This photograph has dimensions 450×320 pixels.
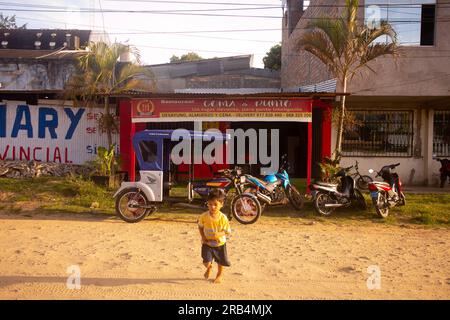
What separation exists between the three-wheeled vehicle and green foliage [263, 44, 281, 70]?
87.6ft

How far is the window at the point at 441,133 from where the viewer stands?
14.3 metres

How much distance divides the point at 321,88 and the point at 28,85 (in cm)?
1382

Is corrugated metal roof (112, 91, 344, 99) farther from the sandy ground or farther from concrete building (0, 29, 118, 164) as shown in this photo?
concrete building (0, 29, 118, 164)

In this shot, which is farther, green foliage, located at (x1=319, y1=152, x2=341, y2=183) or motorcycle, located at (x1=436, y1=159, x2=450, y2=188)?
motorcycle, located at (x1=436, y1=159, x2=450, y2=188)

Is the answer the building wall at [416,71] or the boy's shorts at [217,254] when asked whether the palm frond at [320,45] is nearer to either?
the building wall at [416,71]

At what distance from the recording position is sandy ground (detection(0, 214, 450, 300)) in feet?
15.4

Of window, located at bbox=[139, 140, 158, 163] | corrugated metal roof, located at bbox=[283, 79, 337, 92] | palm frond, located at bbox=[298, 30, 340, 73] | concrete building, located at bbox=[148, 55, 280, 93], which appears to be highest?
concrete building, located at bbox=[148, 55, 280, 93]

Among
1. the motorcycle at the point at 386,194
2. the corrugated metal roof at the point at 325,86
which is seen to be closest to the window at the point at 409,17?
the corrugated metal roof at the point at 325,86

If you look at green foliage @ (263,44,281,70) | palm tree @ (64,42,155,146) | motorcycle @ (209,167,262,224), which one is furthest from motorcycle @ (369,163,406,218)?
green foliage @ (263,44,281,70)

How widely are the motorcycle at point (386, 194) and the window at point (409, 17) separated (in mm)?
5207

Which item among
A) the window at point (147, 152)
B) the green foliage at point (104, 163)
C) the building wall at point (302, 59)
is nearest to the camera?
the window at point (147, 152)

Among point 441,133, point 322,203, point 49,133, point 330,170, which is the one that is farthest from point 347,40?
point 49,133

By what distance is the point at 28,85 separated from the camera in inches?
794
